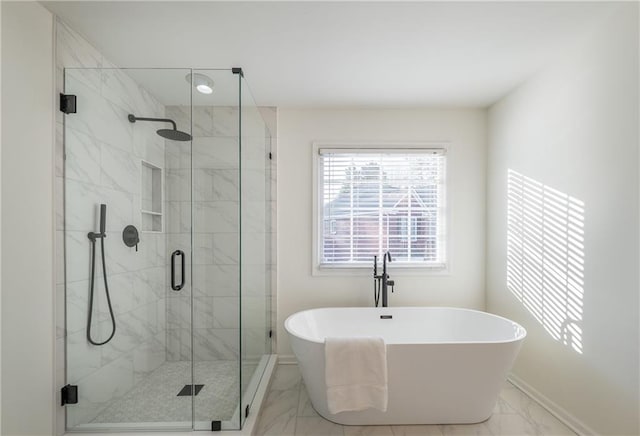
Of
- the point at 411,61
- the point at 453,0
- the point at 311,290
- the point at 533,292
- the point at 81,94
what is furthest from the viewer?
the point at 311,290

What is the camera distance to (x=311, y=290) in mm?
3230

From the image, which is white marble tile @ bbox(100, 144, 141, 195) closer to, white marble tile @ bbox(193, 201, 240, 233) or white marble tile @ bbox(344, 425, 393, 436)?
white marble tile @ bbox(193, 201, 240, 233)

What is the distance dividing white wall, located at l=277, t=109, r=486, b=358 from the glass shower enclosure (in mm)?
1246

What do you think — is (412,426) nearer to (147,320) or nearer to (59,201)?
(147,320)

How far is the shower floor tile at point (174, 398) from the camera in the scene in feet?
6.33

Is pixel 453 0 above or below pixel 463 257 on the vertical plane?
above

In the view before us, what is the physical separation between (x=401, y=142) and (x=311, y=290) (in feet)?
5.47

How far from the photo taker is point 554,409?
7.48 ft

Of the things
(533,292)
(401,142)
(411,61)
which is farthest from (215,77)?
(533,292)

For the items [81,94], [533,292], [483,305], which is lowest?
[483,305]

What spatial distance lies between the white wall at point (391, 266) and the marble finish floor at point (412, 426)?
2.97 ft

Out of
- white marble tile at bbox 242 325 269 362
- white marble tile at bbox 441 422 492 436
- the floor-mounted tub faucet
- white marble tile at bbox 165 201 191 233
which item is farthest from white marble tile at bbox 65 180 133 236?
white marble tile at bbox 441 422 492 436

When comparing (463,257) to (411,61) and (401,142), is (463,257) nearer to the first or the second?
(401,142)
